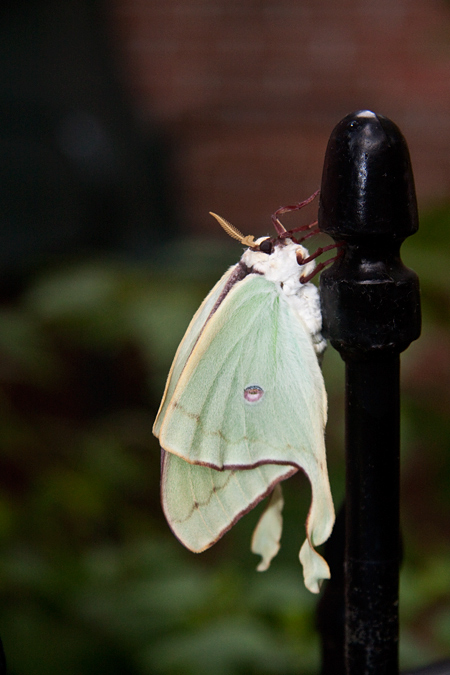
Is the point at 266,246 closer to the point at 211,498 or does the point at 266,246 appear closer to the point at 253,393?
the point at 253,393

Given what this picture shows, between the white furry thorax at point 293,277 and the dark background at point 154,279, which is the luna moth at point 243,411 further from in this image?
the dark background at point 154,279

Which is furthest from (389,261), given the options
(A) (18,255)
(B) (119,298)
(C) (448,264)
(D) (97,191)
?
(D) (97,191)

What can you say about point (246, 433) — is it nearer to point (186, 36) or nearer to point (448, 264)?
point (448, 264)

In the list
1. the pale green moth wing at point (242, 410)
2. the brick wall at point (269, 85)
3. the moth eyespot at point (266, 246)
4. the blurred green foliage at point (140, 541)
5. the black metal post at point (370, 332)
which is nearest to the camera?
the black metal post at point (370, 332)

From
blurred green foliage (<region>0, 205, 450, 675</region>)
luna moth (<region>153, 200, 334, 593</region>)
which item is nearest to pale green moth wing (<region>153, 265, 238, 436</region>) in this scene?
luna moth (<region>153, 200, 334, 593</region>)

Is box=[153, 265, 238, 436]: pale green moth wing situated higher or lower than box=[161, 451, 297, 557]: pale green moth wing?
higher

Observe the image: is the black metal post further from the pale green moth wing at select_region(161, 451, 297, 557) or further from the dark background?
the dark background

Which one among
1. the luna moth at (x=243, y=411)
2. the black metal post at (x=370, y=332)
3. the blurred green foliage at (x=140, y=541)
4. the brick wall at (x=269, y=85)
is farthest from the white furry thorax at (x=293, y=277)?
the brick wall at (x=269, y=85)
